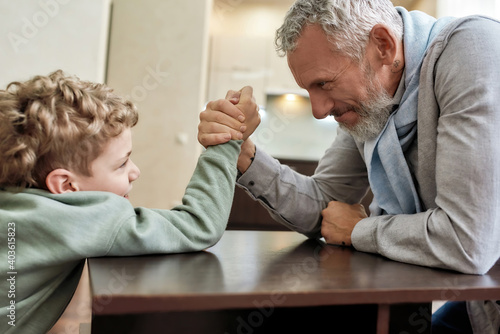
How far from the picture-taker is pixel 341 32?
41.9 inches

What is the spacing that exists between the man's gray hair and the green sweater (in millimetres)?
531

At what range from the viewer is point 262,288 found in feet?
1.80

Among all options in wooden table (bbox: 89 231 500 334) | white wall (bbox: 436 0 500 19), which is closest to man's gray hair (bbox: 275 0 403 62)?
wooden table (bbox: 89 231 500 334)

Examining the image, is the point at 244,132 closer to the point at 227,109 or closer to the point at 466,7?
the point at 227,109

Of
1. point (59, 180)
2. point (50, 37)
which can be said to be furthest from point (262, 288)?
point (50, 37)

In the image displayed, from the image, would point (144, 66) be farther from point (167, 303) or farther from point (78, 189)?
point (167, 303)

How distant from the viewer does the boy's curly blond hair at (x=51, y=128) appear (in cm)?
74

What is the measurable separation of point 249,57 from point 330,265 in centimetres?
459

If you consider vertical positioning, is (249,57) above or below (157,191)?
above

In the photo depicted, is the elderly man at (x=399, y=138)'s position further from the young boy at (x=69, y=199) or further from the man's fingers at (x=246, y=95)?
the young boy at (x=69, y=199)

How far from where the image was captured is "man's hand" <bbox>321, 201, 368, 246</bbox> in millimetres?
1027

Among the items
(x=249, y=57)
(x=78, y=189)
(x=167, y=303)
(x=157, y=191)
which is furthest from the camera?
(x=249, y=57)

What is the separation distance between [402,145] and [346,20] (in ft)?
1.08

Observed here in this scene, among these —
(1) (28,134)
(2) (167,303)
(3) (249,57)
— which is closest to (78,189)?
(1) (28,134)
